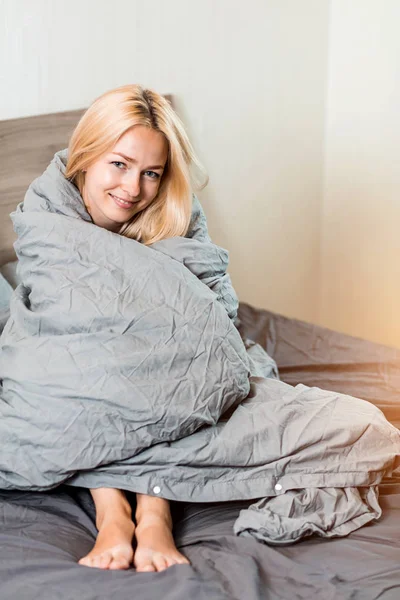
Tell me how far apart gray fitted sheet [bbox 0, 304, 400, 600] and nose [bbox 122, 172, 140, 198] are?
0.56m

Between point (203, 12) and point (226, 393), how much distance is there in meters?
1.50

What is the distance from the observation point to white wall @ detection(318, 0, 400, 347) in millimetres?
2654

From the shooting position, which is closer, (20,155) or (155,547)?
(155,547)

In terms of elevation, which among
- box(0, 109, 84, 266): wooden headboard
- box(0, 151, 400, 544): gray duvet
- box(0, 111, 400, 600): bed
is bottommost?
box(0, 111, 400, 600): bed

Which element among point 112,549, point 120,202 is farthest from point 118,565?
point 120,202

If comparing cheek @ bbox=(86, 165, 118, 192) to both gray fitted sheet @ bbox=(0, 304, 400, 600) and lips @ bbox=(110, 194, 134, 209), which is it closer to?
lips @ bbox=(110, 194, 134, 209)

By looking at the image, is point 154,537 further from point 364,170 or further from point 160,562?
point 364,170

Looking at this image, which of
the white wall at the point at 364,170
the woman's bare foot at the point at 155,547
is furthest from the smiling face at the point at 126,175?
the white wall at the point at 364,170

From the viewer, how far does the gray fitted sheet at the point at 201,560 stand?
1.03m

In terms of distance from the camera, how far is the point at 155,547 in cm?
112

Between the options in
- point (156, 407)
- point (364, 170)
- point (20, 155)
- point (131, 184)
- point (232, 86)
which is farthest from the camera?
point (364, 170)

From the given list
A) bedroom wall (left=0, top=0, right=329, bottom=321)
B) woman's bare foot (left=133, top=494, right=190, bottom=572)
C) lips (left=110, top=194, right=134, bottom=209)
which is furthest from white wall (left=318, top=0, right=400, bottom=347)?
woman's bare foot (left=133, top=494, right=190, bottom=572)

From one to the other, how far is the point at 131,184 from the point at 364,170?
1.45 meters

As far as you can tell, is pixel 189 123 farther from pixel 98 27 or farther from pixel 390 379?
pixel 390 379
